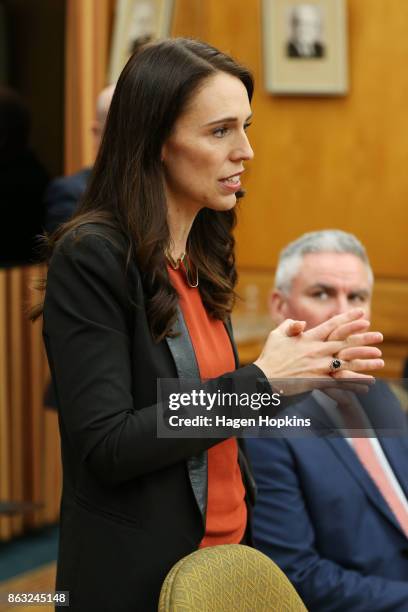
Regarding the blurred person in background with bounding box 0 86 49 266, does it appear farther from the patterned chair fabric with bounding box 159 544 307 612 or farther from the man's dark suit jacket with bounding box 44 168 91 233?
the patterned chair fabric with bounding box 159 544 307 612

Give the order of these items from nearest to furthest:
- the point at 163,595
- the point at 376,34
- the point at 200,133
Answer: the point at 163,595 < the point at 200,133 < the point at 376,34

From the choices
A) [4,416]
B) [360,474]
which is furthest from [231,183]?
[4,416]

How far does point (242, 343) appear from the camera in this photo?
4320 millimetres

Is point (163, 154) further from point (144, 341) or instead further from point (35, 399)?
point (35, 399)

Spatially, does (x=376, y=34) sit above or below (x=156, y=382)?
above

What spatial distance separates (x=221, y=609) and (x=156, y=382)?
313 mm

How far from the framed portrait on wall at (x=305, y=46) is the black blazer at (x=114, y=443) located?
139 inches

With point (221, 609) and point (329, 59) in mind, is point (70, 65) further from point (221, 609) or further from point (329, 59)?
point (221, 609)

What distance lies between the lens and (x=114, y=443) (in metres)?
1.22

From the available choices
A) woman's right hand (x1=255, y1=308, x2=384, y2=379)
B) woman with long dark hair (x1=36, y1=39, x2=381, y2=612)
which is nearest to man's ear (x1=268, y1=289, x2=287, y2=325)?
woman with long dark hair (x1=36, y1=39, x2=381, y2=612)

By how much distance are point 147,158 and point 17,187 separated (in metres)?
2.76

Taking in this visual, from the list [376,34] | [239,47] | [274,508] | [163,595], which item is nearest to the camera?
[163,595]

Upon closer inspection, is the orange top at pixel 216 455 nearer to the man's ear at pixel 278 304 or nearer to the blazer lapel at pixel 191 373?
the blazer lapel at pixel 191 373

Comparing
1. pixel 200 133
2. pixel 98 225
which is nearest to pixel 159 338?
pixel 98 225
